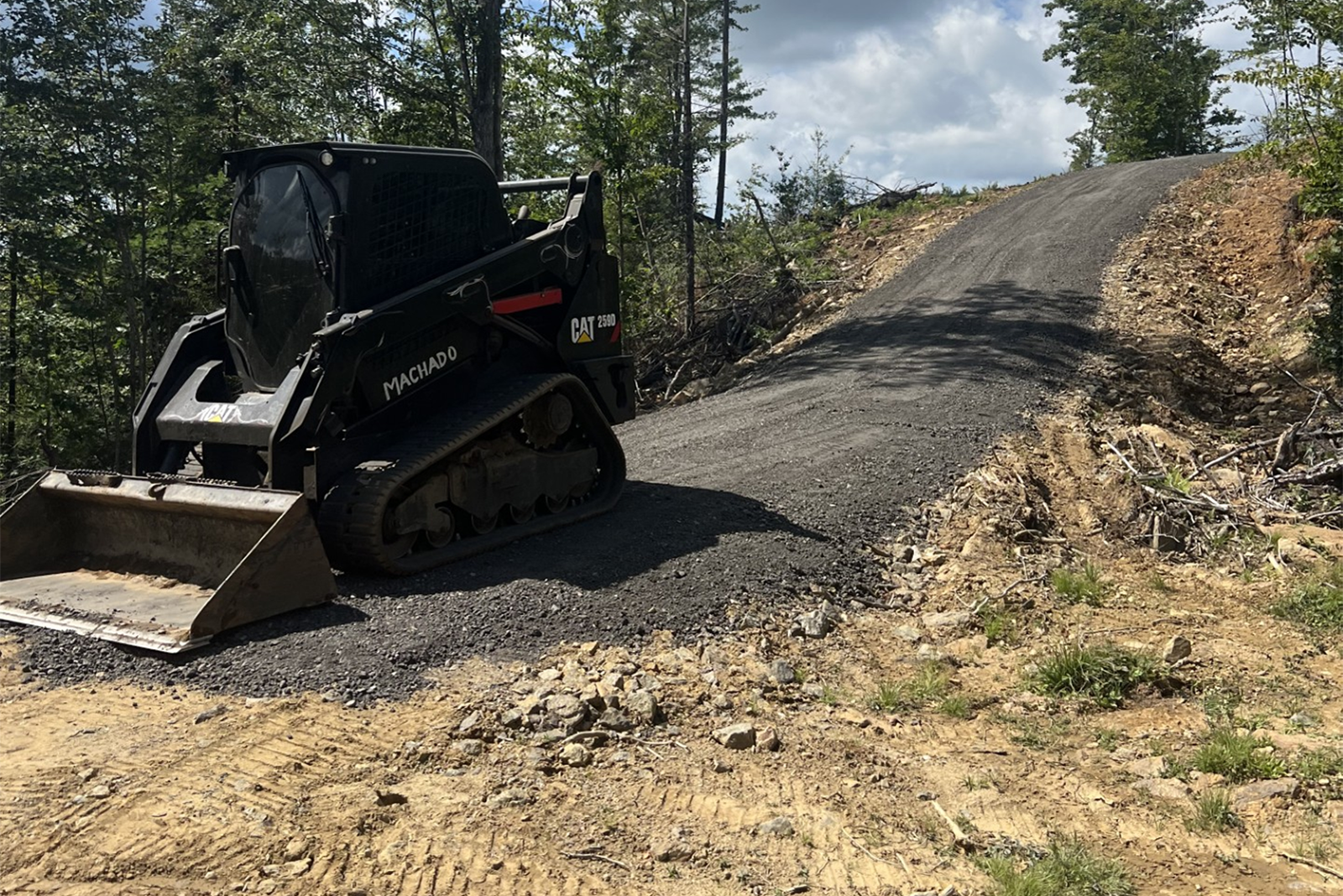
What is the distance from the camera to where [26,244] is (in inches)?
661

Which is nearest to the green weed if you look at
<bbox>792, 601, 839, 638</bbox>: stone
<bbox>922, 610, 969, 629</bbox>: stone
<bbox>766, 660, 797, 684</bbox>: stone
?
<bbox>766, 660, 797, 684</bbox>: stone

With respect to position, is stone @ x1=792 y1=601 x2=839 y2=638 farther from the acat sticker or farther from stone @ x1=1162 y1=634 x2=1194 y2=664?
the acat sticker

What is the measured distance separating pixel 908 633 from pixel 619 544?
1.87 metres

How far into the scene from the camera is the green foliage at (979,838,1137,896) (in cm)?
316

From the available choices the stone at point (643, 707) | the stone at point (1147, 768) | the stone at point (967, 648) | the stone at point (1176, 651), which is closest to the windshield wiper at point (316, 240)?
the stone at point (643, 707)

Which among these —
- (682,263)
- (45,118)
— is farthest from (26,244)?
(682,263)

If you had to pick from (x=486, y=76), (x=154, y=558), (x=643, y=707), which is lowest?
(x=643, y=707)

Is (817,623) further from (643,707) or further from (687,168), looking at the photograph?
(687,168)

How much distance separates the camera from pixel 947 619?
600 centimetres

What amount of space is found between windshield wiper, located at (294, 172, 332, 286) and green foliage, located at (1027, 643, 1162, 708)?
4412mm

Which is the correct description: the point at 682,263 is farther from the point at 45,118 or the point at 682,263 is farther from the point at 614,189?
the point at 45,118

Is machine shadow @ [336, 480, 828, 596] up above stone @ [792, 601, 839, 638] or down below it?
above

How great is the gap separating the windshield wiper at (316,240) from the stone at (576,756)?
3.23m

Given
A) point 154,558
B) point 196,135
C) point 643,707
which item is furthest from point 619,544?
point 196,135
